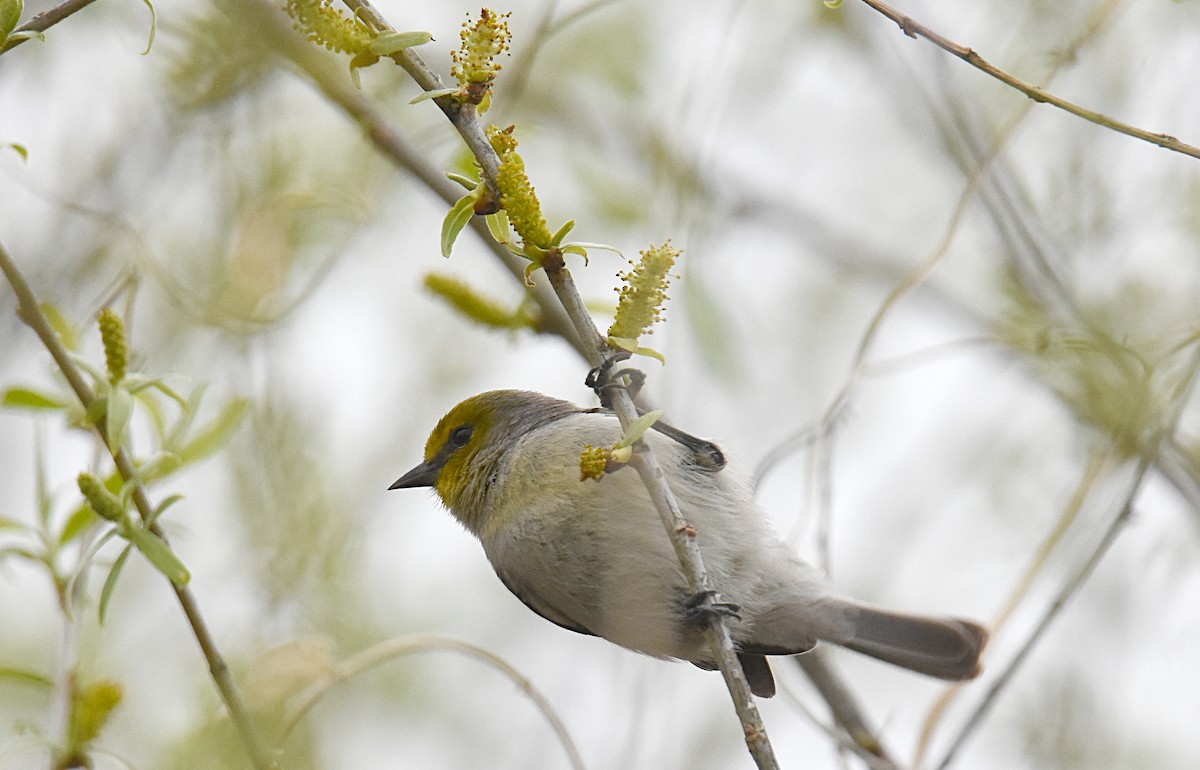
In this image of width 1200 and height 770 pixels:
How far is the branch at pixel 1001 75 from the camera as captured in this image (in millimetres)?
1873

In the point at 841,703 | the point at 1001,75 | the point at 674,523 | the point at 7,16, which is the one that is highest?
the point at 1001,75

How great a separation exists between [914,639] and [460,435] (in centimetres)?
154

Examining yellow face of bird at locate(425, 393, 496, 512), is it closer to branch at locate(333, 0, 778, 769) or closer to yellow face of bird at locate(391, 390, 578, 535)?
yellow face of bird at locate(391, 390, 578, 535)

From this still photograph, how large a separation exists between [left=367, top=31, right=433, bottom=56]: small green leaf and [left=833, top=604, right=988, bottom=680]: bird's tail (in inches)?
91.3

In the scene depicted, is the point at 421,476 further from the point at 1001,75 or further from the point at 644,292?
the point at 1001,75

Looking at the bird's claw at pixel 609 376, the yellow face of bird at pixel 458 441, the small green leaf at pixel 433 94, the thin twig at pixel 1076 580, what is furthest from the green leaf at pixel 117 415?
the thin twig at pixel 1076 580

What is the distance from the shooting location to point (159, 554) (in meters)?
1.83

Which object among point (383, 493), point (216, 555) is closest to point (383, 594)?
point (383, 493)

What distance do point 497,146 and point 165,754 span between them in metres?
1.40

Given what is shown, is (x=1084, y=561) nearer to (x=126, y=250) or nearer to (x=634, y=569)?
(x=634, y=569)

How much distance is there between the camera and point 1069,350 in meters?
2.84

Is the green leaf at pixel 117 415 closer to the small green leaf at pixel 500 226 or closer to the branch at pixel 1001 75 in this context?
the small green leaf at pixel 500 226

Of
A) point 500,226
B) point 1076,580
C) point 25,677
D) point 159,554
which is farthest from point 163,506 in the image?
point 1076,580

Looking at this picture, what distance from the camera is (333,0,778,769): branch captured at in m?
1.86
